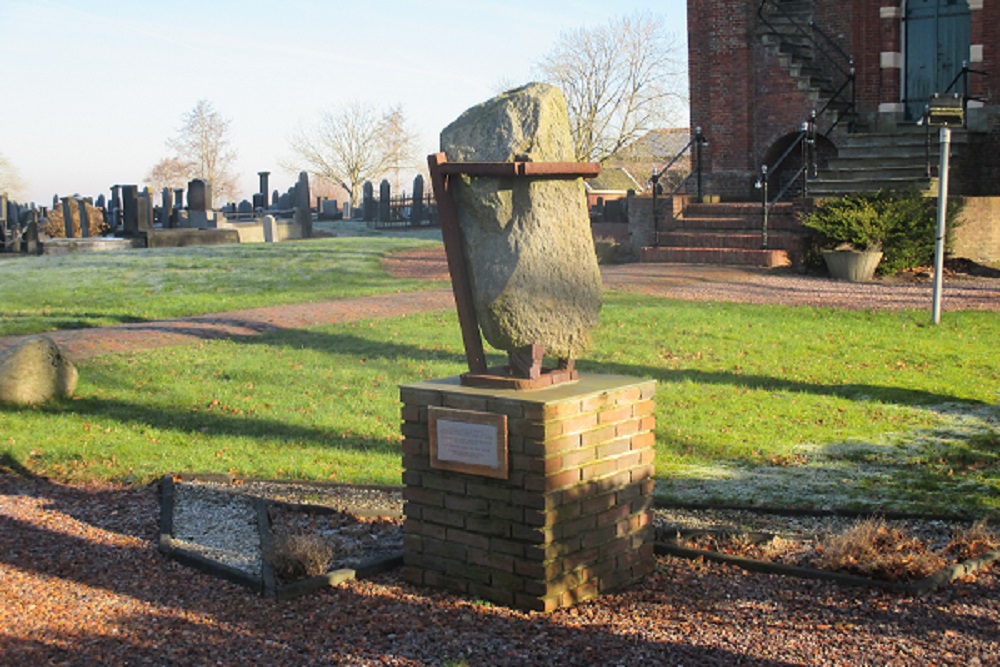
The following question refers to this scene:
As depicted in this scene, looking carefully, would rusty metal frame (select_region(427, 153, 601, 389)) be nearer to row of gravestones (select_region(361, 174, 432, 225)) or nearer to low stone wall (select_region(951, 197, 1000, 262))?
low stone wall (select_region(951, 197, 1000, 262))

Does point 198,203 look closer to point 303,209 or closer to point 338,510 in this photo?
point 303,209

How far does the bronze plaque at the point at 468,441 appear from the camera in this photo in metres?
5.07

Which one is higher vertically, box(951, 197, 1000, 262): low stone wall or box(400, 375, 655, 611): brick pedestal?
box(951, 197, 1000, 262): low stone wall

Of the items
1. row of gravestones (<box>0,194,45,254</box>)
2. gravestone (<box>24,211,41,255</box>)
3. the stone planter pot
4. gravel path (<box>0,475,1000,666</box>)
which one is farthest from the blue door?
row of gravestones (<box>0,194,45,254</box>)

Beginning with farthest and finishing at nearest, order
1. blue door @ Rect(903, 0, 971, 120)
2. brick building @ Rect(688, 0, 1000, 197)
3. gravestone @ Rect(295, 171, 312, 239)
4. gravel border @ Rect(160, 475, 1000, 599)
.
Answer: gravestone @ Rect(295, 171, 312, 239), blue door @ Rect(903, 0, 971, 120), brick building @ Rect(688, 0, 1000, 197), gravel border @ Rect(160, 475, 1000, 599)

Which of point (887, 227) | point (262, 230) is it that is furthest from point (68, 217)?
point (887, 227)

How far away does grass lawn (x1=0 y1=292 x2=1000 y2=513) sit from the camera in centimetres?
791

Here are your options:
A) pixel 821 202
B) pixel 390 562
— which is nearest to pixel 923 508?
pixel 390 562

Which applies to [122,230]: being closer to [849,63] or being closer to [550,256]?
[849,63]

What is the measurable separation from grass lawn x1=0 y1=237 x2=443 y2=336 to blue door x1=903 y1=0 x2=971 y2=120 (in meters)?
12.8

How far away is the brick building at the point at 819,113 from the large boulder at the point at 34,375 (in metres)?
13.3

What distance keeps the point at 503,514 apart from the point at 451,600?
0.53 metres

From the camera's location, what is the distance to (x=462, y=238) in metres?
5.40

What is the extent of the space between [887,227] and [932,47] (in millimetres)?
7879
